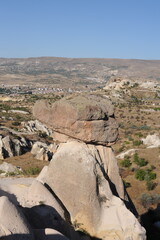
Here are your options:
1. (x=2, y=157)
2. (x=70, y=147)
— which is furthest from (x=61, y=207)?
(x=2, y=157)

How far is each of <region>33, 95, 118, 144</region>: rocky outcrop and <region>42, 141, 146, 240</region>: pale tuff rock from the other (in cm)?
35

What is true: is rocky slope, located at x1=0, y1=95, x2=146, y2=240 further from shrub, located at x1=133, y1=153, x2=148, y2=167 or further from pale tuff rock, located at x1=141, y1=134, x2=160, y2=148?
pale tuff rock, located at x1=141, y1=134, x2=160, y2=148

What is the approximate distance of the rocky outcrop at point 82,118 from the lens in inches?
289

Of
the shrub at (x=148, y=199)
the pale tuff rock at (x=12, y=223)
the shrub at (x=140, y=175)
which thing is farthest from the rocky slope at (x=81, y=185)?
the shrub at (x=140, y=175)

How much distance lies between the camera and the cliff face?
6688 mm

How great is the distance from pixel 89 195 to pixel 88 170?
23.4 inches

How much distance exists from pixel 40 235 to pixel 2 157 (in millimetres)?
17478

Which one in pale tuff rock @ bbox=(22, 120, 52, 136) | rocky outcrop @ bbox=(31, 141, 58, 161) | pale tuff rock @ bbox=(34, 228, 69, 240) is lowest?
pale tuff rock @ bbox=(22, 120, 52, 136)

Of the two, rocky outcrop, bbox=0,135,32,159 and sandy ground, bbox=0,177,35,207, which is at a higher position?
sandy ground, bbox=0,177,35,207

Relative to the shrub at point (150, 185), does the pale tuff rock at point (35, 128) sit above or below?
below

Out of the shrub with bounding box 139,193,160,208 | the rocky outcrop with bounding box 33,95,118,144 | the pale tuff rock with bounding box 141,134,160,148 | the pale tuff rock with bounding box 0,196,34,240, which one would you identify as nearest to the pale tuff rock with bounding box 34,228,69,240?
the pale tuff rock with bounding box 0,196,34,240

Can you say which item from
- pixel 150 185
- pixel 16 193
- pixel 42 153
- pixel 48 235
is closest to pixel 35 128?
pixel 42 153

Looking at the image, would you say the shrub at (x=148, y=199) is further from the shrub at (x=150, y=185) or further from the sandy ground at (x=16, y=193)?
the sandy ground at (x=16, y=193)

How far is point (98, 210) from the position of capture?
6824mm
